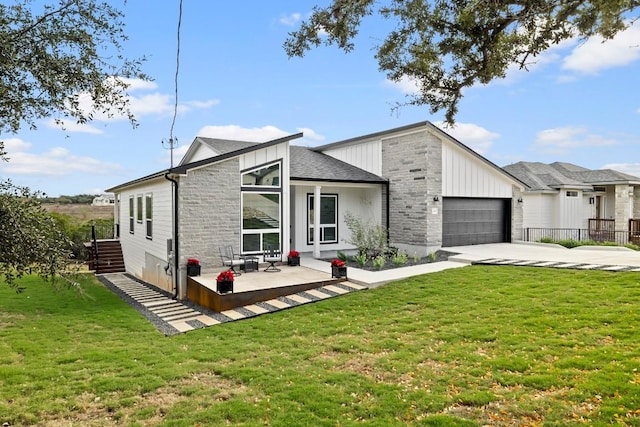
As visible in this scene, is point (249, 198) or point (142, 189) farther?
point (142, 189)

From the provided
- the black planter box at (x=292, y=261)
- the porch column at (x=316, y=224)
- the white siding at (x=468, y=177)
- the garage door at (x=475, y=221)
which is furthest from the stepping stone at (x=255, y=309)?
the garage door at (x=475, y=221)

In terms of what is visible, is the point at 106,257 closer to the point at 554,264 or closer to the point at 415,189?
the point at 415,189

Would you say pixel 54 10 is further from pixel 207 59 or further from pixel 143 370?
pixel 207 59

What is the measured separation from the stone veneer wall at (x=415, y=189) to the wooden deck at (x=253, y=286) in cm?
530

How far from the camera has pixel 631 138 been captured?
1634 centimetres

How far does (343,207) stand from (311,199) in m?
1.59

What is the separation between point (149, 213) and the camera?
14398mm

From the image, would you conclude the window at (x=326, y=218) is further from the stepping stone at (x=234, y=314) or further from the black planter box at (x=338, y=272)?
the stepping stone at (x=234, y=314)

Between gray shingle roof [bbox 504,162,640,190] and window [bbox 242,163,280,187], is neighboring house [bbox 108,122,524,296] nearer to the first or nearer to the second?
window [bbox 242,163,280,187]

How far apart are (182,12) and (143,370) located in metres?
6.25

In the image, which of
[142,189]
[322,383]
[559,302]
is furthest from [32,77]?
[142,189]

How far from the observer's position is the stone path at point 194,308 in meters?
8.70

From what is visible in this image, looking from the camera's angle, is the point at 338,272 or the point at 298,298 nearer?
the point at 298,298

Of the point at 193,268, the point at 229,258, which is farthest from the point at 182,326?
the point at 229,258
